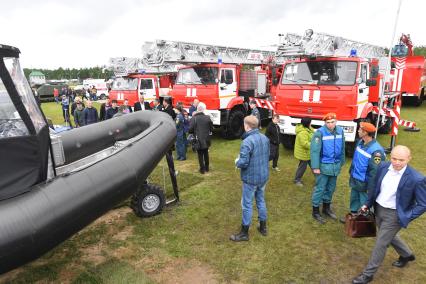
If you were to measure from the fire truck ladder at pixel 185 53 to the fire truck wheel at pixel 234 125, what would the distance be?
5.29 feet

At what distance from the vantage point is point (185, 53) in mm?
8406

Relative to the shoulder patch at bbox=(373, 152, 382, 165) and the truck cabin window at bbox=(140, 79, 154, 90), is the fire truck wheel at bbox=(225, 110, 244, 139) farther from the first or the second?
the shoulder patch at bbox=(373, 152, 382, 165)

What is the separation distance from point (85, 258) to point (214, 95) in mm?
5838

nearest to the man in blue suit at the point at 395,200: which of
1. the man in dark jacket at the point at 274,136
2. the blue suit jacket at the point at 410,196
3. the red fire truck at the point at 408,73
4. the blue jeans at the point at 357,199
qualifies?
the blue suit jacket at the point at 410,196

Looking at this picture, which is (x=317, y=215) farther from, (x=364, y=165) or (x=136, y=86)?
(x=136, y=86)

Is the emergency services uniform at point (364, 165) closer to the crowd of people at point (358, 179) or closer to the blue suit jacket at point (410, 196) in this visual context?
the crowd of people at point (358, 179)

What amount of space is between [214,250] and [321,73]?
4877mm

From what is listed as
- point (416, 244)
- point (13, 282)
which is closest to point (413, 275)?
point (416, 244)

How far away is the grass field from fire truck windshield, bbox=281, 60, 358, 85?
8.99 ft

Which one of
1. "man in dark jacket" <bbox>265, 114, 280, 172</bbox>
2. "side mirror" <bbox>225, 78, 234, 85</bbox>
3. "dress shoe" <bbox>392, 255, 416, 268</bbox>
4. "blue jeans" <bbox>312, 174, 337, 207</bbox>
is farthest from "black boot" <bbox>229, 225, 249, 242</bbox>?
"side mirror" <bbox>225, 78, 234, 85</bbox>

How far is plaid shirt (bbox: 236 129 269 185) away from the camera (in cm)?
354

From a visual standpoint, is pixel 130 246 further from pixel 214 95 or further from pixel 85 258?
pixel 214 95

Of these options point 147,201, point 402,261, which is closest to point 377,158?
point 402,261

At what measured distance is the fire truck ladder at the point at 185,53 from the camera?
8.41m
